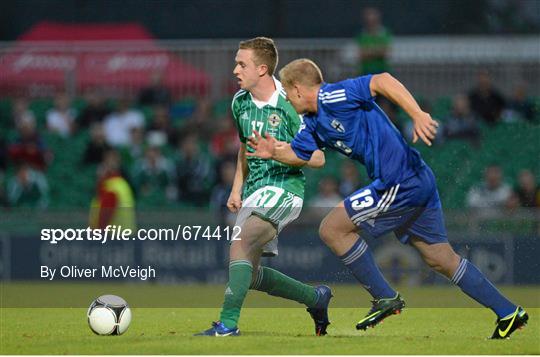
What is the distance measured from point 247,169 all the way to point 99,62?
12.5 meters

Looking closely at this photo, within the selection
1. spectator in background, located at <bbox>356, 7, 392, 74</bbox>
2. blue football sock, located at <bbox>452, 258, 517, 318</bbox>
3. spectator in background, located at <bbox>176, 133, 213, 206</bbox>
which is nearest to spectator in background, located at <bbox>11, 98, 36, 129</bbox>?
spectator in background, located at <bbox>176, 133, 213, 206</bbox>

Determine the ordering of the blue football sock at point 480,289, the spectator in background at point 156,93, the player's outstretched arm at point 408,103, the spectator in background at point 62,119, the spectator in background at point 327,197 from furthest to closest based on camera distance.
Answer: the spectator in background at point 62,119
the spectator in background at point 156,93
the spectator in background at point 327,197
the blue football sock at point 480,289
the player's outstretched arm at point 408,103

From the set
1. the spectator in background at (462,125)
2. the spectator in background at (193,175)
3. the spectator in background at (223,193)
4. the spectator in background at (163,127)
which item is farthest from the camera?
the spectator in background at (163,127)

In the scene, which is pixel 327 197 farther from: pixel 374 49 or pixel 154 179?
pixel 374 49

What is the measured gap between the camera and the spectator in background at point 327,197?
16953 millimetres

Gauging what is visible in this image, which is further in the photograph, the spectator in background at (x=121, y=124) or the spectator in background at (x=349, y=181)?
the spectator in background at (x=121, y=124)

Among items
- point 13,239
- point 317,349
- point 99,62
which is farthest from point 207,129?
point 317,349

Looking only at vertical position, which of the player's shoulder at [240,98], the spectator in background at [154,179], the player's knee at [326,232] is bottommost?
the spectator in background at [154,179]

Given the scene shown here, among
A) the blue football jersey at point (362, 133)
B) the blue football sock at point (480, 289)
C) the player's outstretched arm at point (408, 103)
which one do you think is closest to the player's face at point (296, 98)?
the blue football jersey at point (362, 133)

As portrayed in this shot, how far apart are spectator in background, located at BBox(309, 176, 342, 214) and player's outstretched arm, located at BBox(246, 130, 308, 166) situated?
8.39 metres

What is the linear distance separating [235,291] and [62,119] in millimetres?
12801

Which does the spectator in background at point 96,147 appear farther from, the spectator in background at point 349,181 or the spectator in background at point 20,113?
the spectator in background at point 349,181

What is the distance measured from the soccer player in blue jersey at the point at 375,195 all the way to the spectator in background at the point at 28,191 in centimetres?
1071

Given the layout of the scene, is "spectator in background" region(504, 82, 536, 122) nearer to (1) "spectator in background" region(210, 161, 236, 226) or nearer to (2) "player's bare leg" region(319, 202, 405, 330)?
(1) "spectator in background" region(210, 161, 236, 226)
